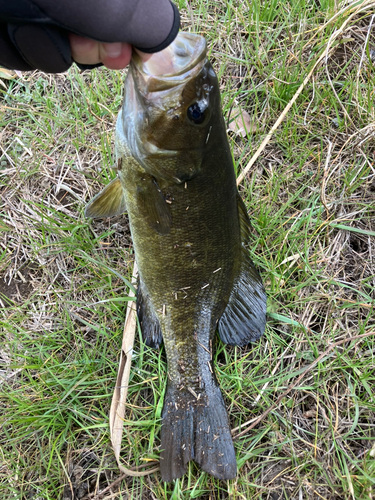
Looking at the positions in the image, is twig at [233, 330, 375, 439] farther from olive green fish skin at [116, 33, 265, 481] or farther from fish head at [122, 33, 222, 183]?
fish head at [122, 33, 222, 183]

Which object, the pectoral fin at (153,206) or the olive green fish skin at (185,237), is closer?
the olive green fish skin at (185,237)

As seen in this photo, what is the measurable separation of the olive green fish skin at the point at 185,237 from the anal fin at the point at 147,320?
11 millimetres

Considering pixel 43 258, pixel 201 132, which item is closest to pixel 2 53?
pixel 201 132

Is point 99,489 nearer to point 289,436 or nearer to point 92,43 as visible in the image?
point 289,436

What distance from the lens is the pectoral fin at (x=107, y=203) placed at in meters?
2.37

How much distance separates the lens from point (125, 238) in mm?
2770

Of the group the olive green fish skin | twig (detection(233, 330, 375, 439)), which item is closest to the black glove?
the olive green fish skin

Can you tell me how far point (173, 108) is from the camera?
1752 mm

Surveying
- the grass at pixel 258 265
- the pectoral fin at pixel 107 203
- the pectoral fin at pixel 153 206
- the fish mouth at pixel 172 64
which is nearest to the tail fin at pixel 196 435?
the grass at pixel 258 265

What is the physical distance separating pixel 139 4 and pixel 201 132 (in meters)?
0.62

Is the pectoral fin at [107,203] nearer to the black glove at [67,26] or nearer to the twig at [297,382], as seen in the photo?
the black glove at [67,26]

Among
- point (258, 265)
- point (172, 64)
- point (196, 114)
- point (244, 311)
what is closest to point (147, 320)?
point (244, 311)

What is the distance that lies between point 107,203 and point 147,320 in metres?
0.84

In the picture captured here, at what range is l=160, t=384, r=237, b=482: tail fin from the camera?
223 centimetres
